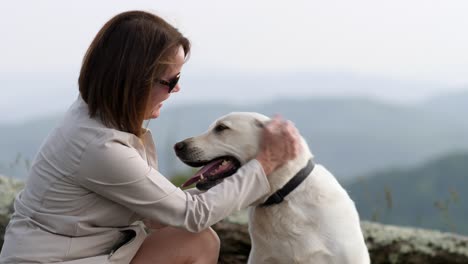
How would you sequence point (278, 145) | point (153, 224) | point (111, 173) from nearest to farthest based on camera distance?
1. point (111, 173)
2. point (278, 145)
3. point (153, 224)

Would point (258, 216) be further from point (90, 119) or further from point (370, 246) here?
point (370, 246)

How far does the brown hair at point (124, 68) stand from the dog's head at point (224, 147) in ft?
1.28

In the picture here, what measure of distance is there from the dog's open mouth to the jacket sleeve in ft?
0.75

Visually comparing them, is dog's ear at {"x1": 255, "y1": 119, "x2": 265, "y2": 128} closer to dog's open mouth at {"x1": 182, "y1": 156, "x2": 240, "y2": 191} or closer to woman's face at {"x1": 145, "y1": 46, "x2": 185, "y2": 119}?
dog's open mouth at {"x1": 182, "y1": 156, "x2": 240, "y2": 191}

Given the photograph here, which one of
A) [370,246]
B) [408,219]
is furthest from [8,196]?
[408,219]

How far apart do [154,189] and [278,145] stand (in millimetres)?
598

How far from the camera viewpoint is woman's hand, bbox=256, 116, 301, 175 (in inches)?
124

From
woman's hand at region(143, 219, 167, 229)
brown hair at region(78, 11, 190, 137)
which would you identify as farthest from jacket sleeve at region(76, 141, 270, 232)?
woman's hand at region(143, 219, 167, 229)

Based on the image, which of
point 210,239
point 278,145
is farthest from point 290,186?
point 210,239

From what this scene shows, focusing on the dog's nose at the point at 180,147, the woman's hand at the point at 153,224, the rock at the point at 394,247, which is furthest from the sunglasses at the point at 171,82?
the rock at the point at 394,247

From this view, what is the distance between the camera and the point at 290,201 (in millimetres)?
3287

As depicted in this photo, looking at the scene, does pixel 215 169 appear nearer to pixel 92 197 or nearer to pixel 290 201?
pixel 290 201

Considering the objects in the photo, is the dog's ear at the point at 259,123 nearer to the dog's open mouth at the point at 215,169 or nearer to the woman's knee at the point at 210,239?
the dog's open mouth at the point at 215,169

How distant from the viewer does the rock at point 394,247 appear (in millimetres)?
4898
